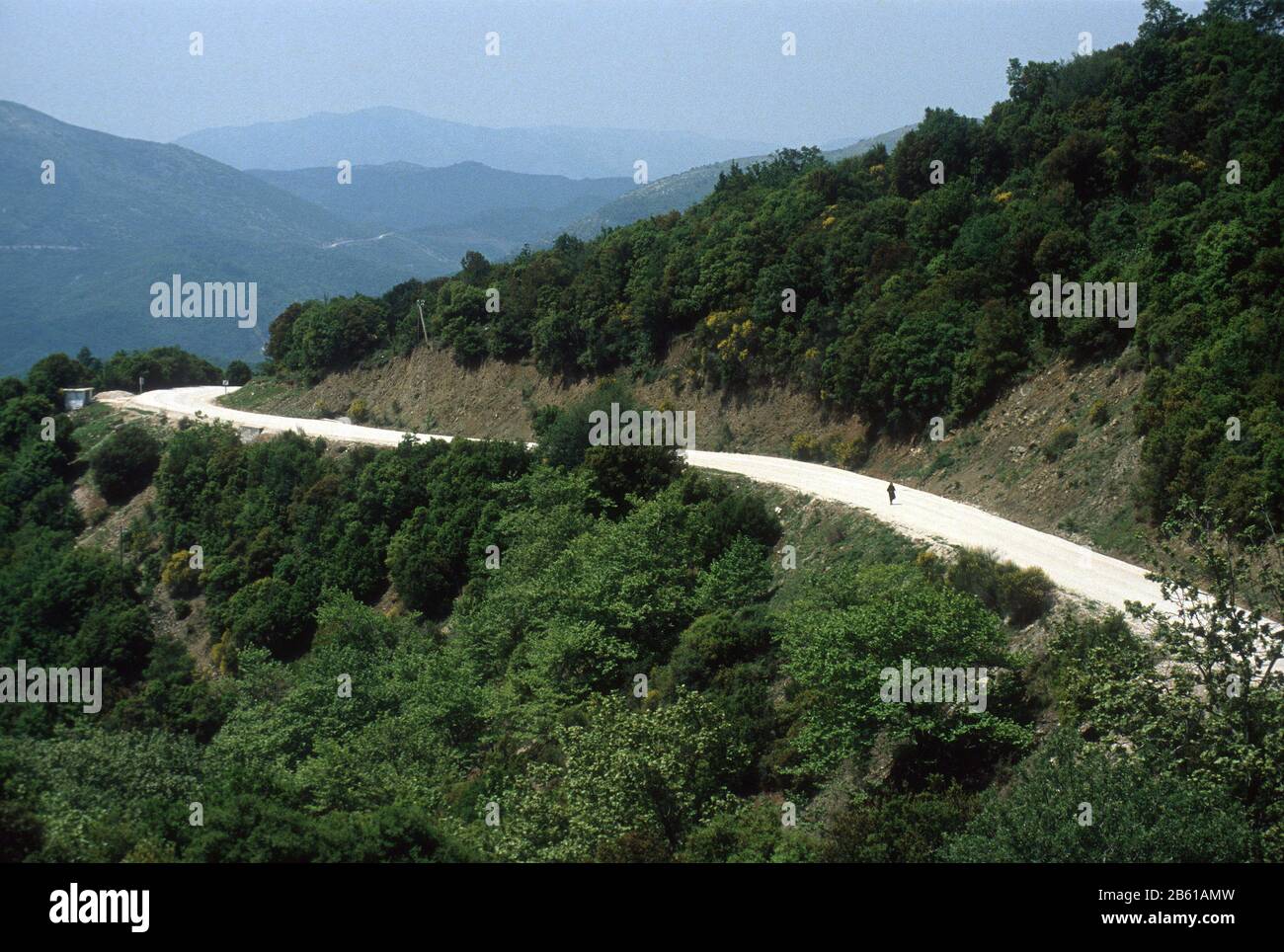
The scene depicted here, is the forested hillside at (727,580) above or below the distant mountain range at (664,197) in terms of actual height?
below

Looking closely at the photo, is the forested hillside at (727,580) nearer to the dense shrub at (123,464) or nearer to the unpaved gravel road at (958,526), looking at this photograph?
the dense shrub at (123,464)

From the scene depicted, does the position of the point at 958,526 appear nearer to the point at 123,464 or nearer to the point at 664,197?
the point at 123,464

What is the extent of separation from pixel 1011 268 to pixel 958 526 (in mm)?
12519

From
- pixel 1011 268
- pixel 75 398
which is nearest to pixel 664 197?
pixel 75 398

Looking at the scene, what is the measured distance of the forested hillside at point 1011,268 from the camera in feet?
95.8

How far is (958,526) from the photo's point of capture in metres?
30.1

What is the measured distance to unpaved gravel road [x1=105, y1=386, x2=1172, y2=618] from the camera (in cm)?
2445

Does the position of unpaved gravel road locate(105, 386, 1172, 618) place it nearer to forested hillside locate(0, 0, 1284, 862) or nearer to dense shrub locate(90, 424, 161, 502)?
forested hillside locate(0, 0, 1284, 862)

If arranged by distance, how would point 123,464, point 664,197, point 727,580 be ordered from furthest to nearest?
point 664,197 < point 123,464 < point 727,580

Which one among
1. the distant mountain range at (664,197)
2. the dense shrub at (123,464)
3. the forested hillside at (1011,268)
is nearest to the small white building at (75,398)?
the dense shrub at (123,464)

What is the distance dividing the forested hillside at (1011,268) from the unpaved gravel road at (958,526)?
93.3 inches

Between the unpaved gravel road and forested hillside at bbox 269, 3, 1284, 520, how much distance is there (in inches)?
93.3

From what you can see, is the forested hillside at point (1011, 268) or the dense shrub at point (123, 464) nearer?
the forested hillside at point (1011, 268)
